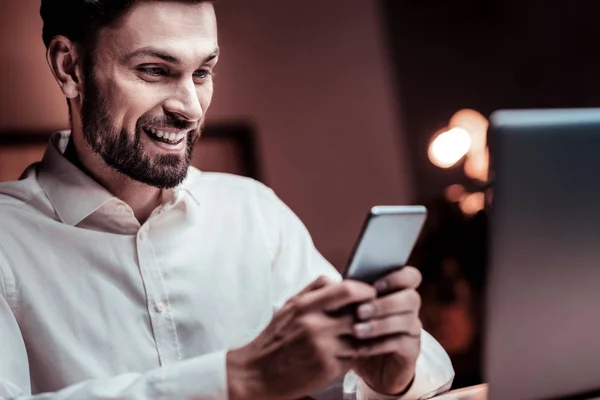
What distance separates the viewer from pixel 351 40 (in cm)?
302

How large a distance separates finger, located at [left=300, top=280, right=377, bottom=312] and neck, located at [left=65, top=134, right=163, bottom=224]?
0.55 meters

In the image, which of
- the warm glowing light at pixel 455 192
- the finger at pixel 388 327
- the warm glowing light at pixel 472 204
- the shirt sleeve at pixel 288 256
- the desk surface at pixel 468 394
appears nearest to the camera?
the finger at pixel 388 327

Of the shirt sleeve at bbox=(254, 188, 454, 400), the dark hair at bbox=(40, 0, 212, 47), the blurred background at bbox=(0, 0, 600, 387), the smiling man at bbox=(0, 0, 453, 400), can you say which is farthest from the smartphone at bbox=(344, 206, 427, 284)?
the blurred background at bbox=(0, 0, 600, 387)

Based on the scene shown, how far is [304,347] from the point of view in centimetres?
93

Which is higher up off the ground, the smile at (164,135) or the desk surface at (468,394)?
the smile at (164,135)

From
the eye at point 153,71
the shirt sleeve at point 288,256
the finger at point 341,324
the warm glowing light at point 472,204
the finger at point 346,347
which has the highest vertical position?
the eye at point 153,71

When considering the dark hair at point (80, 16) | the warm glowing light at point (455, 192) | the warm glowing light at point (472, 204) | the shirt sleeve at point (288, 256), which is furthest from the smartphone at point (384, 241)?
the warm glowing light at point (455, 192)

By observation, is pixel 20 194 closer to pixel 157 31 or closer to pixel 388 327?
pixel 157 31

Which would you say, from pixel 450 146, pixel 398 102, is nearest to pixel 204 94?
pixel 398 102

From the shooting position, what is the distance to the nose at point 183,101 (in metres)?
1.32

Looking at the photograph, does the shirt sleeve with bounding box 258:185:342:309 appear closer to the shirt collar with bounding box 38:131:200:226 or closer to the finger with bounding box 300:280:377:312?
the shirt collar with bounding box 38:131:200:226

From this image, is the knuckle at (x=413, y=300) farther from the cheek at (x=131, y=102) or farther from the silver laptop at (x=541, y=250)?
the cheek at (x=131, y=102)

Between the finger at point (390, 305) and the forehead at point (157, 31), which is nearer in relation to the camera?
the finger at point (390, 305)

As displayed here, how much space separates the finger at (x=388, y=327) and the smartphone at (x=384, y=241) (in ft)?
0.18
